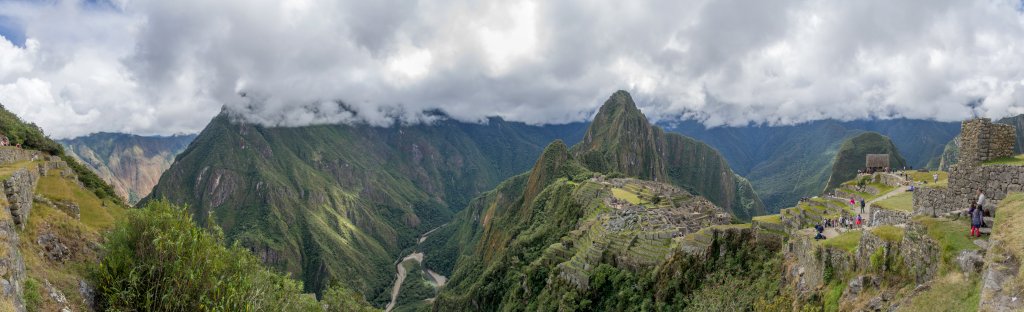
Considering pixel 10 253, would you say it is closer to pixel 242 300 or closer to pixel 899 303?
pixel 242 300

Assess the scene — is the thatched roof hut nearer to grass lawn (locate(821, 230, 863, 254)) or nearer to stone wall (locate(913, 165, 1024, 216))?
grass lawn (locate(821, 230, 863, 254))

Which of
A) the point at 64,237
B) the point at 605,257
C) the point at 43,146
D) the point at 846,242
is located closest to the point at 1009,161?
the point at 846,242

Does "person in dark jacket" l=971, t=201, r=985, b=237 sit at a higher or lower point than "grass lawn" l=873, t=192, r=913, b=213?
higher

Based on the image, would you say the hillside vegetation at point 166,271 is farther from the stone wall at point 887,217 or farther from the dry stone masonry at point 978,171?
the stone wall at point 887,217

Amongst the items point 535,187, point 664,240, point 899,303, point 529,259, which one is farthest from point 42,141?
point 535,187

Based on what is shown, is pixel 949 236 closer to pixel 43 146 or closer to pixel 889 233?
pixel 889 233

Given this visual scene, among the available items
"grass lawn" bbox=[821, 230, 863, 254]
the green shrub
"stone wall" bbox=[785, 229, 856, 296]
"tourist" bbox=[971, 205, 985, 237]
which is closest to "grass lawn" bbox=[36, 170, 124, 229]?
the green shrub
